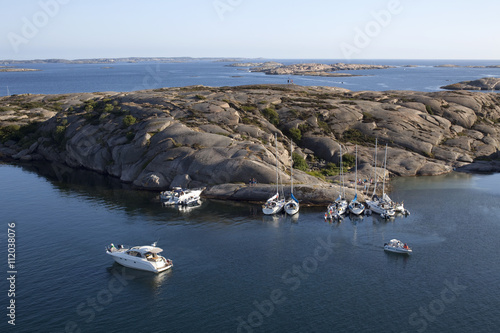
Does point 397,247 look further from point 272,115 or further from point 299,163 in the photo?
point 272,115

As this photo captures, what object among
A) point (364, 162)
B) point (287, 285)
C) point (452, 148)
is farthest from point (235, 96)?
point (287, 285)

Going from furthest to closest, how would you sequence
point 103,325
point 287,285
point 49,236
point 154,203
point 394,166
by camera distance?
point 394,166, point 154,203, point 49,236, point 287,285, point 103,325

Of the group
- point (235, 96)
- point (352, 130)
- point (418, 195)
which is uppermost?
point (235, 96)

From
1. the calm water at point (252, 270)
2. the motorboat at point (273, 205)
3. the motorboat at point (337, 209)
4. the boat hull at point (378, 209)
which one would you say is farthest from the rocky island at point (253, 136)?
the calm water at point (252, 270)

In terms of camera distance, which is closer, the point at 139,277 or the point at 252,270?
the point at 139,277

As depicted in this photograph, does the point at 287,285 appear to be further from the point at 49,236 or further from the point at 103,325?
the point at 49,236

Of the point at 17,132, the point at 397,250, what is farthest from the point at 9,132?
the point at 397,250

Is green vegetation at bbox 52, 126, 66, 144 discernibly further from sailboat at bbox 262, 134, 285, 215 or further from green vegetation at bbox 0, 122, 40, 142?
sailboat at bbox 262, 134, 285, 215
